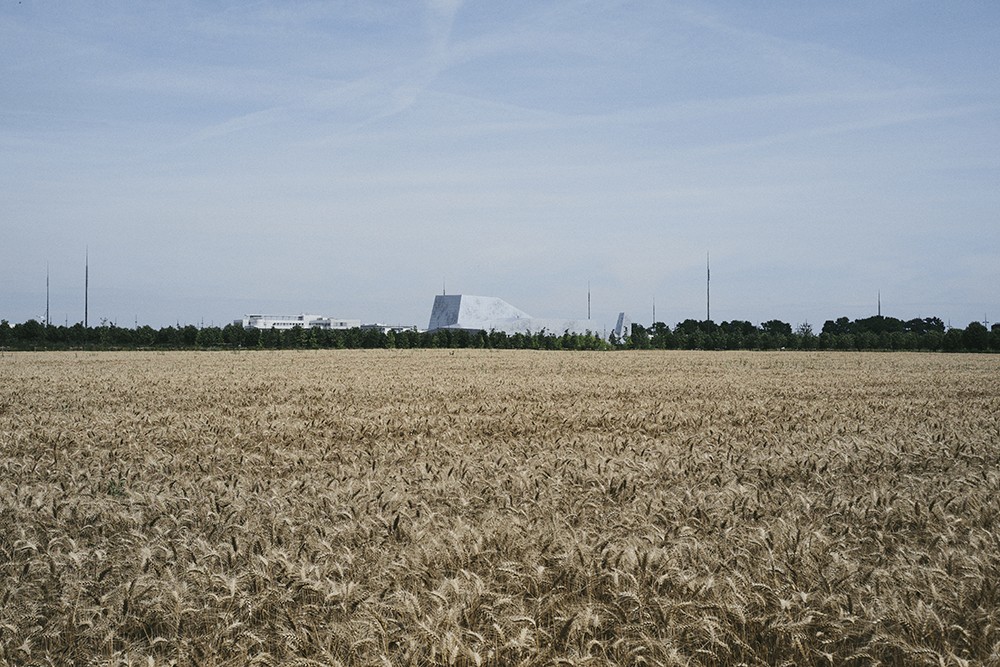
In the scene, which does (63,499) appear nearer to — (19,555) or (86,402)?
(19,555)

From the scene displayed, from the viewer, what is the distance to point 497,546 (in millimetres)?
4844

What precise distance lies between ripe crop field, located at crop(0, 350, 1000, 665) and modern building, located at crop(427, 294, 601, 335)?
381 ft

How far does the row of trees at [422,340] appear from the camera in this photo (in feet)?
245

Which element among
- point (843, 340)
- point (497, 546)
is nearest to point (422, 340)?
point (843, 340)

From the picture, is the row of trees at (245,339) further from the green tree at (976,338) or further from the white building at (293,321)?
the white building at (293,321)

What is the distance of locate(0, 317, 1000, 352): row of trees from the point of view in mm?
74750

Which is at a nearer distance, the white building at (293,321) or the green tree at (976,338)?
the green tree at (976,338)

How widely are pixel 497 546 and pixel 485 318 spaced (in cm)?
13262

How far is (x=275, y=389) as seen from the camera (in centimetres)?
1900

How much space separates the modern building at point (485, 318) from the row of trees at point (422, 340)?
132 feet

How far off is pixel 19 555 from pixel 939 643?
5351 millimetres

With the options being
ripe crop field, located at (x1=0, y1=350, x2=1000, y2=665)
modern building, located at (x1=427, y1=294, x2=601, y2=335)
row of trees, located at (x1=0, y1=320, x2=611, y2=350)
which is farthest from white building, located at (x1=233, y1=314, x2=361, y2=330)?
ripe crop field, located at (x1=0, y1=350, x2=1000, y2=665)

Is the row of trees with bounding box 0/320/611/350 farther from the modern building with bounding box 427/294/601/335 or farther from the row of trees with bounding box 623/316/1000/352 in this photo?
the modern building with bounding box 427/294/601/335

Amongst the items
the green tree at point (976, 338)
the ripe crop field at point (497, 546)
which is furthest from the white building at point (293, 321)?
the ripe crop field at point (497, 546)
